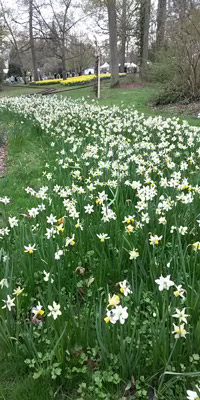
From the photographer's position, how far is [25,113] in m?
7.91

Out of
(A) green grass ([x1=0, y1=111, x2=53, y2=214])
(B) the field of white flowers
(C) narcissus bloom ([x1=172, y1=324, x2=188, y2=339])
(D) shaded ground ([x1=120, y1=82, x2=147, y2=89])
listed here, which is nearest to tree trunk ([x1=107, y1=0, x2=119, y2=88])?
(D) shaded ground ([x1=120, y1=82, x2=147, y2=89])

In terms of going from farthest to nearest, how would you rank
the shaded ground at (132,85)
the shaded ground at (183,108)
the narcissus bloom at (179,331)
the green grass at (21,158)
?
1. the shaded ground at (132,85)
2. the shaded ground at (183,108)
3. the green grass at (21,158)
4. the narcissus bloom at (179,331)

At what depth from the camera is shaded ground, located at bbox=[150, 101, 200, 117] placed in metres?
9.34

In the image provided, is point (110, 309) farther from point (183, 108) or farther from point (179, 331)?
point (183, 108)

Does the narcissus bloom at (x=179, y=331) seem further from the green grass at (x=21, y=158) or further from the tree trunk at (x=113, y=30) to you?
the tree trunk at (x=113, y=30)

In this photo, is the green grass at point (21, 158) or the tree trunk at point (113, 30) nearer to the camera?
the green grass at point (21, 158)

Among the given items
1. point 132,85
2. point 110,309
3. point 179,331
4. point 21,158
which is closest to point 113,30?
point 132,85

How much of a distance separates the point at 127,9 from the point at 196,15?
16.9 meters

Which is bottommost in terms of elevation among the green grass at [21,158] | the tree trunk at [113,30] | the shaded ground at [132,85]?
the green grass at [21,158]

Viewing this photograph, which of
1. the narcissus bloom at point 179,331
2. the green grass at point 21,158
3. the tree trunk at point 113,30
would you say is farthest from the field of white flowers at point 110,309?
the tree trunk at point 113,30

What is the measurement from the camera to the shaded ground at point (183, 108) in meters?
9.34

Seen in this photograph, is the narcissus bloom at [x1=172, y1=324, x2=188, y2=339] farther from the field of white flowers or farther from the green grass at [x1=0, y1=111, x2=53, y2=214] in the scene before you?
the green grass at [x1=0, y1=111, x2=53, y2=214]

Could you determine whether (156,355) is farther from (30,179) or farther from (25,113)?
(25,113)

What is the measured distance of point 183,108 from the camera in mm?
9992
